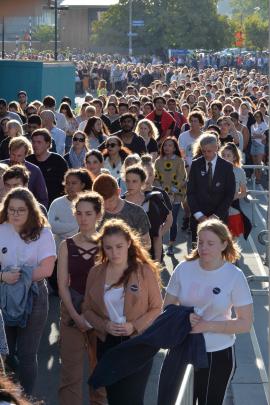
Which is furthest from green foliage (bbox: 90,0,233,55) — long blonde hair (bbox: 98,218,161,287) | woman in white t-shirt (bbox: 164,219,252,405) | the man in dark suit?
woman in white t-shirt (bbox: 164,219,252,405)

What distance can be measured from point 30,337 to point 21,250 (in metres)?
0.59

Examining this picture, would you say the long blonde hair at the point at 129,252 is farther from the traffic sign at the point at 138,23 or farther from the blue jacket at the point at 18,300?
the traffic sign at the point at 138,23

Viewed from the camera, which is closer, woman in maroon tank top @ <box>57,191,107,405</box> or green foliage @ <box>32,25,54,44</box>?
woman in maroon tank top @ <box>57,191,107,405</box>

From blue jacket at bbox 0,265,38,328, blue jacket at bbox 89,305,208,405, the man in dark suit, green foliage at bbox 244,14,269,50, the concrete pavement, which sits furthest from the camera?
green foliage at bbox 244,14,269,50

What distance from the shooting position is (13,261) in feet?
24.1

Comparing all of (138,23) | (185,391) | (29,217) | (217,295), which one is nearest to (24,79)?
(29,217)

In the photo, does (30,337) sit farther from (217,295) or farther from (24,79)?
(24,79)

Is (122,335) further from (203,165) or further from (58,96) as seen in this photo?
(58,96)

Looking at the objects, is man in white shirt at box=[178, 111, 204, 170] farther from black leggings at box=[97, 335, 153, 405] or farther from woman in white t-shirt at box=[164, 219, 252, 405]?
black leggings at box=[97, 335, 153, 405]

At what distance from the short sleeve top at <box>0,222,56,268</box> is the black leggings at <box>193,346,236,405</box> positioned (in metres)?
1.50

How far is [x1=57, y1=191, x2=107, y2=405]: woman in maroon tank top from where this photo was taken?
7.34 meters

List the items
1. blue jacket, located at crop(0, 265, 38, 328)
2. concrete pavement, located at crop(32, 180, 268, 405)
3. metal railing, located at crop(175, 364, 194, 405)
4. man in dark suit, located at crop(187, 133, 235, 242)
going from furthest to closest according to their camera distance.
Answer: man in dark suit, located at crop(187, 133, 235, 242)
concrete pavement, located at crop(32, 180, 268, 405)
blue jacket, located at crop(0, 265, 38, 328)
metal railing, located at crop(175, 364, 194, 405)

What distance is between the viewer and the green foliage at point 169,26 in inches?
3415

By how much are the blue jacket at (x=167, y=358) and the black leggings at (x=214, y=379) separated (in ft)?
0.60
